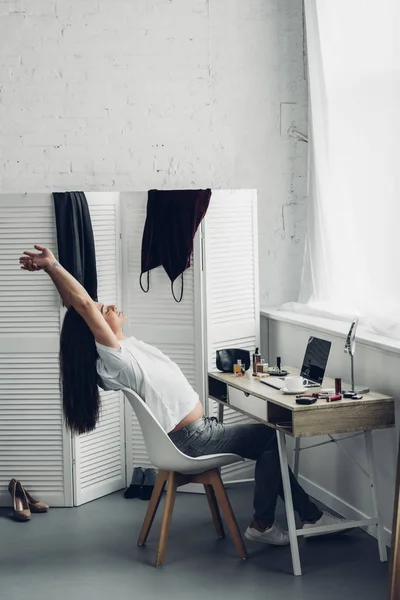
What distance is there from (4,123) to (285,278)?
1891 mm

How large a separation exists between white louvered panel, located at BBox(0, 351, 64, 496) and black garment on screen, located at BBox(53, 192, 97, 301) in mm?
504

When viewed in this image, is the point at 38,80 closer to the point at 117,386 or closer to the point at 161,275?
the point at 161,275

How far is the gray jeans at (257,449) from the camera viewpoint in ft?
12.5

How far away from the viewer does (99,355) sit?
3721 millimetres

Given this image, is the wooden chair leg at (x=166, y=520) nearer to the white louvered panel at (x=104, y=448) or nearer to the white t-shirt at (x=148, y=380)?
the white t-shirt at (x=148, y=380)

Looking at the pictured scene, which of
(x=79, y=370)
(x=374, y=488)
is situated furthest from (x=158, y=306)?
(x=374, y=488)

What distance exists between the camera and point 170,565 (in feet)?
12.2

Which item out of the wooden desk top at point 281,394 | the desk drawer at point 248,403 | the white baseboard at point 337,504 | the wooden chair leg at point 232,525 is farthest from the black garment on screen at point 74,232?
the white baseboard at point 337,504

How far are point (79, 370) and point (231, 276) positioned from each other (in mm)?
1375

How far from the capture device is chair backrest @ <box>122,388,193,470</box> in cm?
363

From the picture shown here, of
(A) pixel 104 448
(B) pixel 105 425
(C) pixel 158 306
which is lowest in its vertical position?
(A) pixel 104 448

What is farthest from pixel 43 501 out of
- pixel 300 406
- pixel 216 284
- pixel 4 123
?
pixel 4 123

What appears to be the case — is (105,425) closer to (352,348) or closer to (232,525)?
(232,525)

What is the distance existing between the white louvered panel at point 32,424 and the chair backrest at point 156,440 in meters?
1.04
